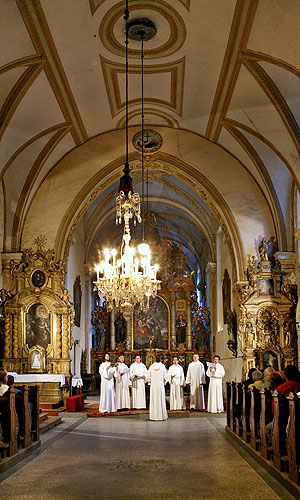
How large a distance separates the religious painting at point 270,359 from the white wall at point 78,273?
22.6ft

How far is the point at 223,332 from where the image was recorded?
19734 mm

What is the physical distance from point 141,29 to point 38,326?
8.55 meters

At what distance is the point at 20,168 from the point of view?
15156 mm

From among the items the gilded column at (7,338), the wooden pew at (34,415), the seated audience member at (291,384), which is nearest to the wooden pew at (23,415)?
the wooden pew at (34,415)

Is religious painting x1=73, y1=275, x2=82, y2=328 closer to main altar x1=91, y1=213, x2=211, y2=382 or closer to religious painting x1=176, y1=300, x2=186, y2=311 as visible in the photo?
main altar x1=91, y1=213, x2=211, y2=382

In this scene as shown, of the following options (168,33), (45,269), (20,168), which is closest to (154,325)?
(45,269)

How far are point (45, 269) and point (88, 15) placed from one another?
25.1 feet

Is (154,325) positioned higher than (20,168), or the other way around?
(20,168)

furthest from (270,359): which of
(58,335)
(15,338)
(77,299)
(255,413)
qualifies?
(77,299)

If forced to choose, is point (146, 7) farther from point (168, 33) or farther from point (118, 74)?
point (118, 74)

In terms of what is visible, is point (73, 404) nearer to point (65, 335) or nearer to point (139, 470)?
point (65, 335)

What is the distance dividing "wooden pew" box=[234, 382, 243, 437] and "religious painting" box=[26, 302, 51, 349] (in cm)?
689

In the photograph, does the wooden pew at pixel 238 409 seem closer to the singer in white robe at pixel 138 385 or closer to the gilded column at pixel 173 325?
the singer in white robe at pixel 138 385

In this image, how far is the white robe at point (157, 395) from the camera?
45.3 ft
